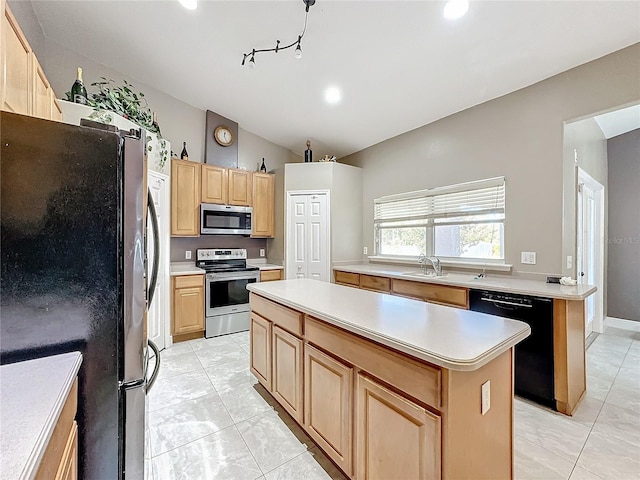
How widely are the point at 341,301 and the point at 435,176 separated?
2.52 meters

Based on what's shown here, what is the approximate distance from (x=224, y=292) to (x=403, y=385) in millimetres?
3141

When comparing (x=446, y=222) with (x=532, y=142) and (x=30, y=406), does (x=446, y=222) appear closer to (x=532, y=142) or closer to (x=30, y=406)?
(x=532, y=142)

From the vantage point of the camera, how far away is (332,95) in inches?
134

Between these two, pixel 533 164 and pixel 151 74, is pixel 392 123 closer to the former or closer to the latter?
pixel 533 164

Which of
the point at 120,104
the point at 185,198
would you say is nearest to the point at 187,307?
the point at 185,198

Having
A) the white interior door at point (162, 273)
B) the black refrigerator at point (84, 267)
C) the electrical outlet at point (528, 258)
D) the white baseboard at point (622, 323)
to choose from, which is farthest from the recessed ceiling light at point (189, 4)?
the white baseboard at point (622, 323)

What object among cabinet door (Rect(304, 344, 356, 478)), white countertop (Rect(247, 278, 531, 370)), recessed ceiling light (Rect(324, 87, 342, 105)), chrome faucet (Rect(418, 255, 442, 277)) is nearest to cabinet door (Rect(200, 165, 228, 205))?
recessed ceiling light (Rect(324, 87, 342, 105))

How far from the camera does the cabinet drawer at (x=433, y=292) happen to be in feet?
8.55

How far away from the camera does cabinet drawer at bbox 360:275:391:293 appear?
3406mm

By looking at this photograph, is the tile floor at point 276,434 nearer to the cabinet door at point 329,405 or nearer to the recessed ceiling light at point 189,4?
the cabinet door at point 329,405

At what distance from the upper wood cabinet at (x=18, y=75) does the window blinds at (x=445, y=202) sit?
3714mm

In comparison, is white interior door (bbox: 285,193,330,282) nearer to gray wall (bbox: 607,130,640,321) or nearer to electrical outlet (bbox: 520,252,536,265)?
electrical outlet (bbox: 520,252,536,265)

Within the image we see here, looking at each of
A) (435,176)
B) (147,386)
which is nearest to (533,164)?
(435,176)

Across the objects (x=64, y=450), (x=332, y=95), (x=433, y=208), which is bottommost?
(x=64, y=450)
